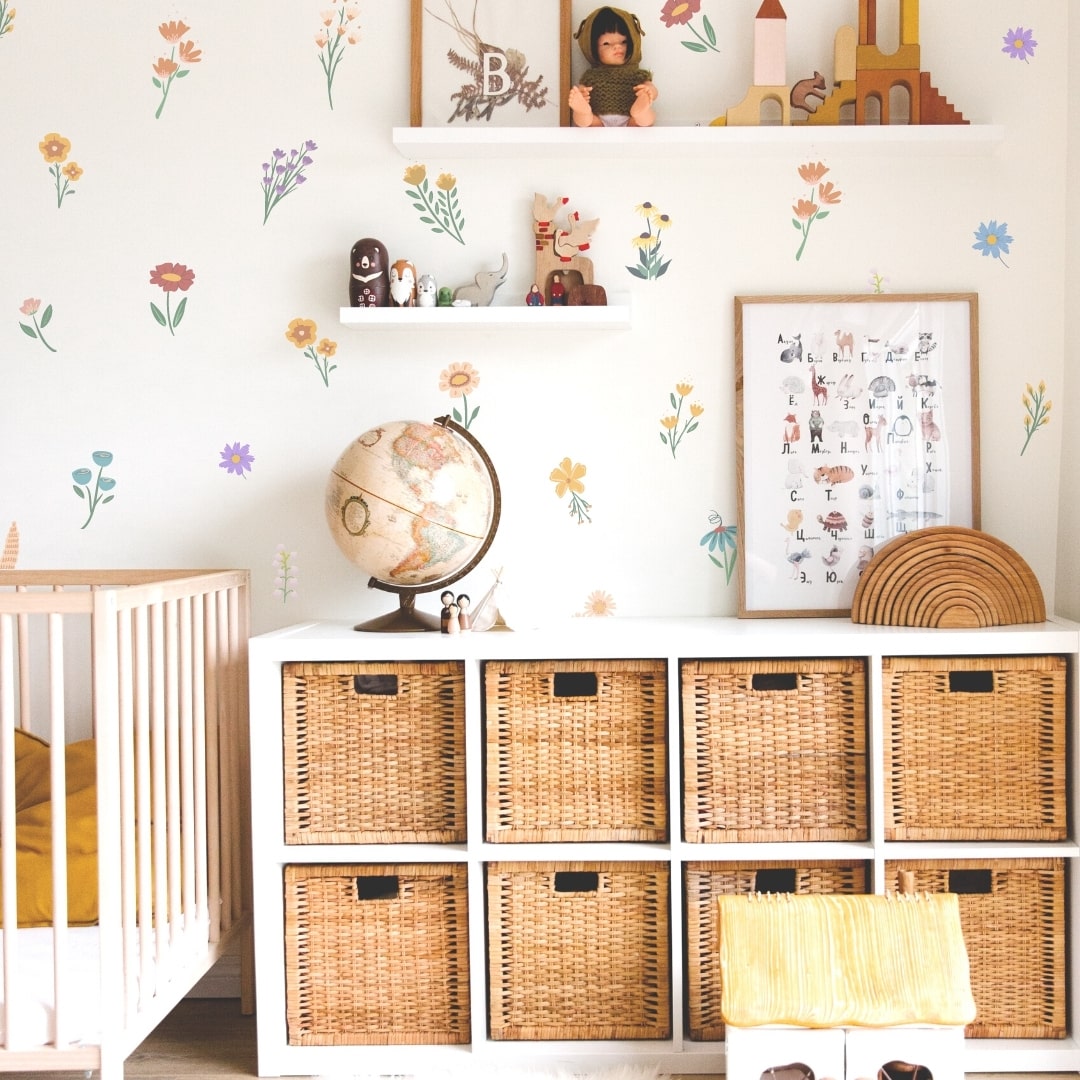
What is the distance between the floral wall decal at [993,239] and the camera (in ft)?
7.41

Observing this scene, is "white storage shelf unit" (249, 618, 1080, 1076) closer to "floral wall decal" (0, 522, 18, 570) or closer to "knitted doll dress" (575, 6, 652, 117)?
"floral wall decal" (0, 522, 18, 570)

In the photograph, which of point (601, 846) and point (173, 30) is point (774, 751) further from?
point (173, 30)

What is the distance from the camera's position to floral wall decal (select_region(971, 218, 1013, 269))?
2.26 m

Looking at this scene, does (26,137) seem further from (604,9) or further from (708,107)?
(708,107)

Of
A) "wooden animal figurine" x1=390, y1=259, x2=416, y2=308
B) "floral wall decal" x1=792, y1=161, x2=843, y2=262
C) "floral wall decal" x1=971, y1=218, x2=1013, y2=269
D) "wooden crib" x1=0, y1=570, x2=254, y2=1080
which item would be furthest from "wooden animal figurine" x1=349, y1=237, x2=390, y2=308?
"floral wall decal" x1=971, y1=218, x2=1013, y2=269

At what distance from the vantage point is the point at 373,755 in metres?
1.96

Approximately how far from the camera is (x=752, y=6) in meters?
2.26

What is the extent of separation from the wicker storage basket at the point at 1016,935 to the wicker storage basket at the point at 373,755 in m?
0.81

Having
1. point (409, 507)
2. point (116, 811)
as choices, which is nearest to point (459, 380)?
point (409, 507)

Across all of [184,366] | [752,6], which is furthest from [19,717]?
[752,6]

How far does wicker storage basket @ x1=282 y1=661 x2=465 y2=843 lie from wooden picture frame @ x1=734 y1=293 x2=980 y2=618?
712 mm

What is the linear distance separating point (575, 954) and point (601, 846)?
0.66ft

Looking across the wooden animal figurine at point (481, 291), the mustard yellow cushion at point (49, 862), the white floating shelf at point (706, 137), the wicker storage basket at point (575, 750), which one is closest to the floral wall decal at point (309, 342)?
the wooden animal figurine at point (481, 291)

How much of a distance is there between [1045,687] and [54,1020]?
1649 millimetres
